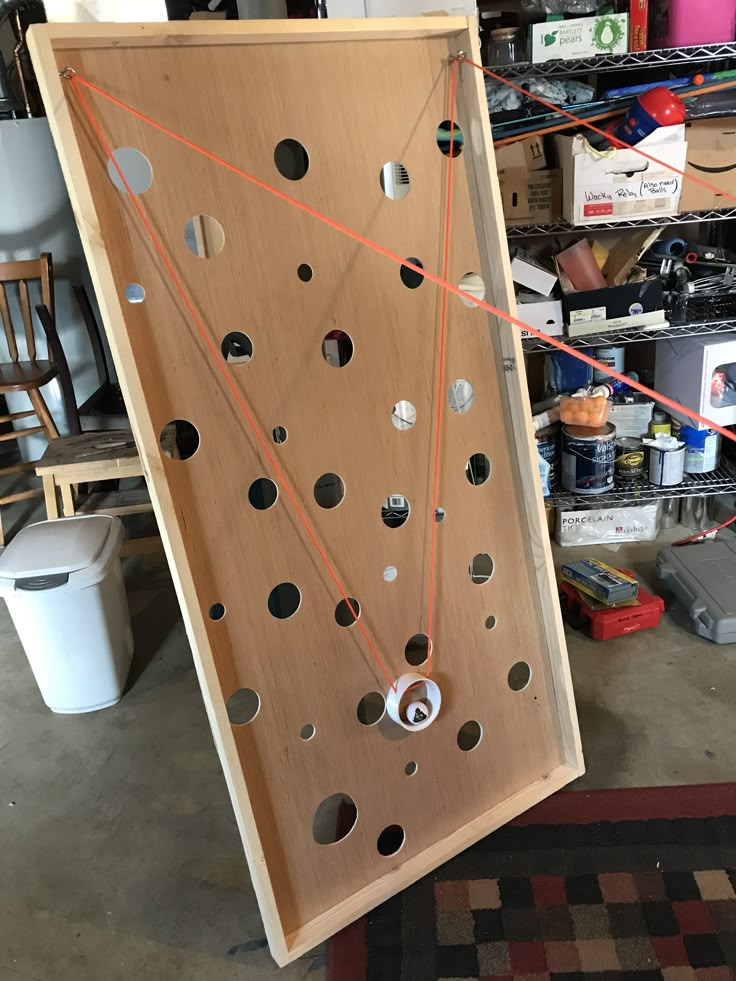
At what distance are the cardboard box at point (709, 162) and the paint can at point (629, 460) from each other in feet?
2.27

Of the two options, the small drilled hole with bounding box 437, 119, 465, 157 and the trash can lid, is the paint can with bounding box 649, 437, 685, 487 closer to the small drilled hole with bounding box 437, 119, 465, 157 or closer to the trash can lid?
the small drilled hole with bounding box 437, 119, 465, 157

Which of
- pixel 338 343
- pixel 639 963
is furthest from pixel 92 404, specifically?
pixel 639 963

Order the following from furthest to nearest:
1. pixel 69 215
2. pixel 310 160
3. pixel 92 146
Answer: pixel 69 215, pixel 310 160, pixel 92 146

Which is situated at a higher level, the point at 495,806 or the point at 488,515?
the point at 488,515

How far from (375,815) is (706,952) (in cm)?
56

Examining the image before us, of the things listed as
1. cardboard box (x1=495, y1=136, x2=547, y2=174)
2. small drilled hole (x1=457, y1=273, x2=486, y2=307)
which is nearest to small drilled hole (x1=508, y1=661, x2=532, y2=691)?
small drilled hole (x1=457, y1=273, x2=486, y2=307)

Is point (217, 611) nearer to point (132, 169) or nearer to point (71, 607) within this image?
point (132, 169)

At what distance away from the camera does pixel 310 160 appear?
1211 mm

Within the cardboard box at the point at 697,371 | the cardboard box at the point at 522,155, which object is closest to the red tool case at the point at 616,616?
the cardboard box at the point at 697,371

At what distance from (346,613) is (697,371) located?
1.50 meters

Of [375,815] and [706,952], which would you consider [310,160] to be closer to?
[375,815]

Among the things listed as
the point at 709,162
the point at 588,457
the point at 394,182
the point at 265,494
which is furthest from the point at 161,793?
the point at 709,162

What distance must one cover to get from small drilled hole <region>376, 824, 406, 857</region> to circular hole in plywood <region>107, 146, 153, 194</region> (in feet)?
3.65

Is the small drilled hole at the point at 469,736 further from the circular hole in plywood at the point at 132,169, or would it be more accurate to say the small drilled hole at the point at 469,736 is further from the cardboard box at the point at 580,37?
the cardboard box at the point at 580,37
